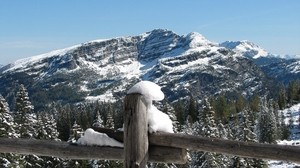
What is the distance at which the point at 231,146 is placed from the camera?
5.73 m

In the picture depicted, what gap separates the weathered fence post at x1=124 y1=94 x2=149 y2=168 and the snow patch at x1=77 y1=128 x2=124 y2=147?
40 cm

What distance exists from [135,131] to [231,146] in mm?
1323

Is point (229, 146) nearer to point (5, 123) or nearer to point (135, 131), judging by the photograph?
point (135, 131)

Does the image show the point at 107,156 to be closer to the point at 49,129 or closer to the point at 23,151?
the point at 23,151

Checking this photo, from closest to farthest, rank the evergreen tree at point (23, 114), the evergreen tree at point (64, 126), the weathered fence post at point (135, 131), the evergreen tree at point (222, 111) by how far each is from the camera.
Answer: the weathered fence post at point (135, 131)
the evergreen tree at point (23, 114)
the evergreen tree at point (64, 126)
the evergreen tree at point (222, 111)

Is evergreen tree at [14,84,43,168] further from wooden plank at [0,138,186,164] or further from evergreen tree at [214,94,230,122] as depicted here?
evergreen tree at [214,94,230,122]

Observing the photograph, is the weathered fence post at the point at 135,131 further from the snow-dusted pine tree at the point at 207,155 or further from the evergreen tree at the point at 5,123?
the snow-dusted pine tree at the point at 207,155

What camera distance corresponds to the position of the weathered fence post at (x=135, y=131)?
235 inches

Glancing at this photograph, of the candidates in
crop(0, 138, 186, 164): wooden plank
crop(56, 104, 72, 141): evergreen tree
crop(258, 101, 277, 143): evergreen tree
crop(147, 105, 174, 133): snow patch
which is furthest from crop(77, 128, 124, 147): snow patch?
crop(56, 104, 72, 141): evergreen tree

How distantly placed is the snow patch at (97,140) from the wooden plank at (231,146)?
619mm

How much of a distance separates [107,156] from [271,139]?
300ft

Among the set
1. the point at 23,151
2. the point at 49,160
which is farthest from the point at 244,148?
the point at 49,160

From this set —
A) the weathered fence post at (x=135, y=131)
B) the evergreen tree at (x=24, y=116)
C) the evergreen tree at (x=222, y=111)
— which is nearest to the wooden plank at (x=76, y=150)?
the weathered fence post at (x=135, y=131)

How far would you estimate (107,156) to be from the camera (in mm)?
6512
